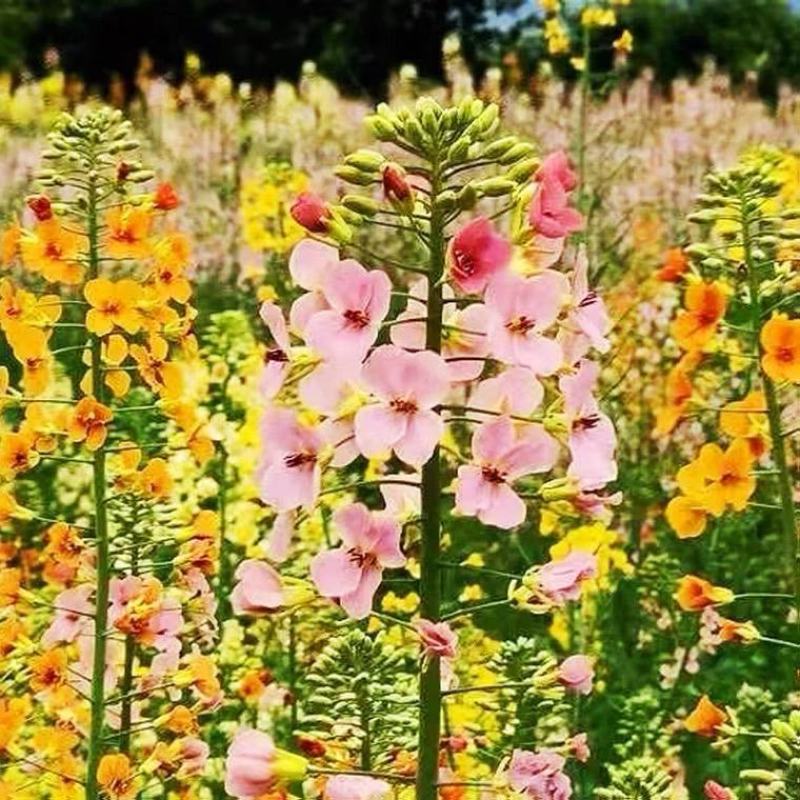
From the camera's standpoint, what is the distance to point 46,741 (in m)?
3.43

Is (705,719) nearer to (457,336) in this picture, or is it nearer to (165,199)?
(457,336)

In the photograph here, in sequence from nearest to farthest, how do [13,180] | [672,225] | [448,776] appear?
[448,776] → [672,225] → [13,180]

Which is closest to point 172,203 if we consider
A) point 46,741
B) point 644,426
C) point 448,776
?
point 46,741

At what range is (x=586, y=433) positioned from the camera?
8.02ft

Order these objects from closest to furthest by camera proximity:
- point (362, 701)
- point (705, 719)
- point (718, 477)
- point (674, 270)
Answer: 1. point (362, 701)
2. point (705, 719)
3. point (718, 477)
4. point (674, 270)

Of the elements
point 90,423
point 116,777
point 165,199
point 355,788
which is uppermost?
point 165,199

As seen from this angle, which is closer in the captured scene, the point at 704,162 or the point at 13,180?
the point at 704,162

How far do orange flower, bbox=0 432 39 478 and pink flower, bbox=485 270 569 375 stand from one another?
52.3 inches

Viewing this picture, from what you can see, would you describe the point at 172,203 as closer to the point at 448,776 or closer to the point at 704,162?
the point at 448,776

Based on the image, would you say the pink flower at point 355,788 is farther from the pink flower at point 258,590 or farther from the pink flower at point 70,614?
the pink flower at point 70,614

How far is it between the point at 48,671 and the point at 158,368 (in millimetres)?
611

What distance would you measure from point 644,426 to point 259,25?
3425cm

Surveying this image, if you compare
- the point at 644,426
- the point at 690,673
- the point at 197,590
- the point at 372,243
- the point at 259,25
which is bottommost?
the point at 690,673

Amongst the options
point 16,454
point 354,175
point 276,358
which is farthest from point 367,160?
point 16,454
